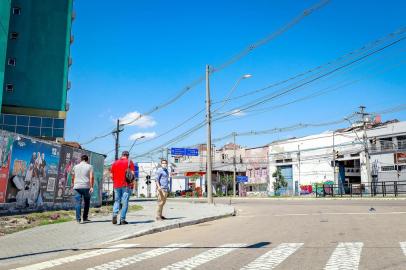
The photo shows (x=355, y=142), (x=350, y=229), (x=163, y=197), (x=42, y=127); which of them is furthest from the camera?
(x=355, y=142)

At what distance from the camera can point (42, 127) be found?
131ft

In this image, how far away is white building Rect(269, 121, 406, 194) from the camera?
5700 centimetres

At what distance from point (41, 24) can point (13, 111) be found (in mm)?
9351

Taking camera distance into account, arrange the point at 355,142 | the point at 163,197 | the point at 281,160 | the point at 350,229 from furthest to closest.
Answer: the point at 281,160 < the point at 355,142 < the point at 163,197 < the point at 350,229

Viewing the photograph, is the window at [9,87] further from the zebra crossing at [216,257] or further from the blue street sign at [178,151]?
the zebra crossing at [216,257]

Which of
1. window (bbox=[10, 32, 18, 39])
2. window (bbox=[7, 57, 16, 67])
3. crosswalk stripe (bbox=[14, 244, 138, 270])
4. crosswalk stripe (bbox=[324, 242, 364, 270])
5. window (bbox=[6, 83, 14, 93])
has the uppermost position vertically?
window (bbox=[10, 32, 18, 39])

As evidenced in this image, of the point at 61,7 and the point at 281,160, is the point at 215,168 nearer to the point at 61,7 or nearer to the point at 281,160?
the point at 281,160

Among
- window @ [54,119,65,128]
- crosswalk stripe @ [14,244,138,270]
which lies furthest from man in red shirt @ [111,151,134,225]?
window @ [54,119,65,128]

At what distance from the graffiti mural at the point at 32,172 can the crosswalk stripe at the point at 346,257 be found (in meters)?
9.56

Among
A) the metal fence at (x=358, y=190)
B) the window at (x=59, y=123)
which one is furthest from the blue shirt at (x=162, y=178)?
the metal fence at (x=358, y=190)

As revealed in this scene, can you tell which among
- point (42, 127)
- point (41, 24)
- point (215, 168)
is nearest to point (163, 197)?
point (42, 127)

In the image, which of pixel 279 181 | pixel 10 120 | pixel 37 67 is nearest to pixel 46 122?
pixel 10 120

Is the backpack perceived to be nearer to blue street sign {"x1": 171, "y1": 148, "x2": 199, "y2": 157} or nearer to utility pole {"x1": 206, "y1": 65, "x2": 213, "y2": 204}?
utility pole {"x1": 206, "y1": 65, "x2": 213, "y2": 204}

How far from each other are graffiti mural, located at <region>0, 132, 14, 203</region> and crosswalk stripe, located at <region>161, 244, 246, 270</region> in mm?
7568
